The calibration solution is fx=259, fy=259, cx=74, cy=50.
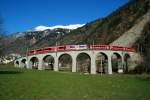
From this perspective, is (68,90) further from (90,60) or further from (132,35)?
(132,35)

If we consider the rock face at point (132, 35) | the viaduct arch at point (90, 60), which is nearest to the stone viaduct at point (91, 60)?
the viaduct arch at point (90, 60)

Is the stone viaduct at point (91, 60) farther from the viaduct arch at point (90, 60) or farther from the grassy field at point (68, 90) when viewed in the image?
the grassy field at point (68, 90)

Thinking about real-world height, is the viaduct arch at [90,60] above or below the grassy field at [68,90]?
above

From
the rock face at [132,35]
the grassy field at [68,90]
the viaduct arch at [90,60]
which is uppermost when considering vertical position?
the rock face at [132,35]

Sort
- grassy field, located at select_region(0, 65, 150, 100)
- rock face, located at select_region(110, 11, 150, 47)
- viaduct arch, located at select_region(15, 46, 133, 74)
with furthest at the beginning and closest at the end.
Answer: rock face, located at select_region(110, 11, 150, 47), viaduct arch, located at select_region(15, 46, 133, 74), grassy field, located at select_region(0, 65, 150, 100)

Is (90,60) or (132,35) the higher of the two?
(132,35)

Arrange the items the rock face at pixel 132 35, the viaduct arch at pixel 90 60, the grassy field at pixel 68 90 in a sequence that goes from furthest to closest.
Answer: the rock face at pixel 132 35, the viaduct arch at pixel 90 60, the grassy field at pixel 68 90

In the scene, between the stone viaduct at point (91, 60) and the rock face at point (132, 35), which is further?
the rock face at point (132, 35)

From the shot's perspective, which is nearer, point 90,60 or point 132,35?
point 90,60

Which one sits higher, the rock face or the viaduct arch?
the rock face

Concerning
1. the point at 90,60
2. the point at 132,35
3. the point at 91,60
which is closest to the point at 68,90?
the point at 91,60

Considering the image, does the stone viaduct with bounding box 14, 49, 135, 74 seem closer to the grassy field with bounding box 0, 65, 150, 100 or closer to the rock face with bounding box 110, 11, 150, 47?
the rock face with bounding box 110, 11, 150, 47

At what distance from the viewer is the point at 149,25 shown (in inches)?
4205

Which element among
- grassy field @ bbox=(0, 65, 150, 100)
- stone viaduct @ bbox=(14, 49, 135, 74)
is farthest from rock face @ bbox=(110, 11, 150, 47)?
grassy field @ bbox=(0, 65, 150, 100)
